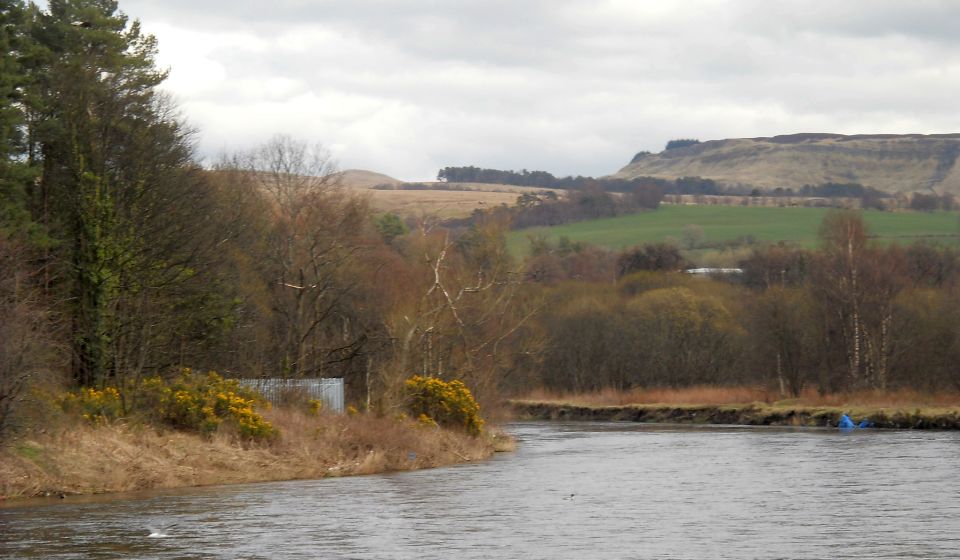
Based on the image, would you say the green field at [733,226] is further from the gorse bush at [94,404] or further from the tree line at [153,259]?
the gorse bush at [94,404]

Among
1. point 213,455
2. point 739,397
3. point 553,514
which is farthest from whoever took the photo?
point 739,397

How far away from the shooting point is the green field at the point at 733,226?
14625cm

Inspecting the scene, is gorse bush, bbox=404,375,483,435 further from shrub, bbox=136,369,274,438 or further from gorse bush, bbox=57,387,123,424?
gorse bush, bbox=57,387,123,424

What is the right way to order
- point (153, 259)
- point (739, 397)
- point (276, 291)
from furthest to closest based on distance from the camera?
1. point (739, 397)
2. point (276, 291)
3. point (153, 259)

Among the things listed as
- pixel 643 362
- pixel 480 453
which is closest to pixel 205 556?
pixel 480 453

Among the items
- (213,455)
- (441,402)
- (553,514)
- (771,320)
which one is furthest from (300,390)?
(771,320)

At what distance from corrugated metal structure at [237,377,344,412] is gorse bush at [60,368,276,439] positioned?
581cm

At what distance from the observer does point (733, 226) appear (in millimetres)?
167625

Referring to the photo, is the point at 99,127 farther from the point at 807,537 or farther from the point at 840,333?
the point at 840,333

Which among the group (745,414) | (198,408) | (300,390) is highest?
(198,408)

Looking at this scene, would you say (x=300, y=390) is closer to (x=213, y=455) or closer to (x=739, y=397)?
(x=213, y=455)

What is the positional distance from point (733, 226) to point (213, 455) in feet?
450

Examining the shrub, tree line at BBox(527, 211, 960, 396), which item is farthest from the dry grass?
the shrub

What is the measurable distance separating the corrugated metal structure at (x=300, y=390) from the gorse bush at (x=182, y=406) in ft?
19.1
